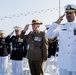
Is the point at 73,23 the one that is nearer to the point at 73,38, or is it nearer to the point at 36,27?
the point at 73,38

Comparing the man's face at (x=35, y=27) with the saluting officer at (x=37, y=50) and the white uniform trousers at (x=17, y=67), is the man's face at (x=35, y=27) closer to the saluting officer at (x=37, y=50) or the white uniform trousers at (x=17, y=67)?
the saluting officer at (x=37, y=50)

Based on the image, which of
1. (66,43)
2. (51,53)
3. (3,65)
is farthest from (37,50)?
(3,65)

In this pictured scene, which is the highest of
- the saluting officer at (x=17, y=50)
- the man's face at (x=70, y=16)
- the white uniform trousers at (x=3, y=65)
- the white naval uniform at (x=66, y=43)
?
the man's face at (x=70, y=16)

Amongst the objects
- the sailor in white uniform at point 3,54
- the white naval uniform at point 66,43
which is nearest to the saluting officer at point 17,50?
the sailor in white uniform at point 3,54

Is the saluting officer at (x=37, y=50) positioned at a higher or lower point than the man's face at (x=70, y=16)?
lower

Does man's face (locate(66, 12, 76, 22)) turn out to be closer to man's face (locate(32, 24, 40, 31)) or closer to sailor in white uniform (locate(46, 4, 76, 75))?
sailor in white uniform (locate(46, 4, 76, 75))

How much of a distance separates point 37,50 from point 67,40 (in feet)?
7.95

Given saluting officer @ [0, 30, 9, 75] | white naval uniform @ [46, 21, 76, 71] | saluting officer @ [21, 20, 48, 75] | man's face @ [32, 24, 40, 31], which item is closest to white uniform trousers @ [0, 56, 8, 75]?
saluting officer @ [0, 30, 9, 75]

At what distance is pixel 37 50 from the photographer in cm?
623

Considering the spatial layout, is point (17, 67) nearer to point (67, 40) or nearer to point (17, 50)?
point (17, 50)

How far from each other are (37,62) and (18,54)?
165cm

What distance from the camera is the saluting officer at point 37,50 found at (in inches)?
244

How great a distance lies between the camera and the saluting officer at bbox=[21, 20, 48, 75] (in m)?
6.20

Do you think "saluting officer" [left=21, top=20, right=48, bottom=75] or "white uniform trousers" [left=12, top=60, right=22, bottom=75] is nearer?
"saluting officer" [left=21, top=20, right=48, bottom=75]
